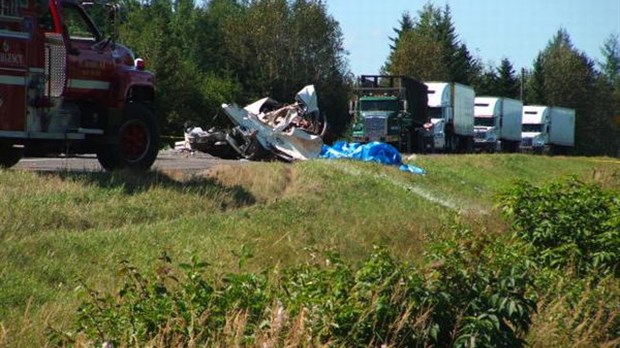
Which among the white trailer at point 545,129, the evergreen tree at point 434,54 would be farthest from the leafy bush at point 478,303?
the evergreen tree at point 434,54

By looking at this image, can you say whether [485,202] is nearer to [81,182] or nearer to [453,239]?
[81,182]

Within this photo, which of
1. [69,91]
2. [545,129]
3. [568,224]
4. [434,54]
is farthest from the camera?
[434,54]

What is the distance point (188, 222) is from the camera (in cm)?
1371

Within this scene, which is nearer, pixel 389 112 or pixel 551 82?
pixel 389 112

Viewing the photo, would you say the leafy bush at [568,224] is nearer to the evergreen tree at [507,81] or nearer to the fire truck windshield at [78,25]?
the fire truck windshield at [78,25]

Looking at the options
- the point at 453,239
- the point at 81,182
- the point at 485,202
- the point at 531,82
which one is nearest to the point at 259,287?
the point at 453,239

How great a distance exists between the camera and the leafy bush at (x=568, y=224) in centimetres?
1316

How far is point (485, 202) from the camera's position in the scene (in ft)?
76.8

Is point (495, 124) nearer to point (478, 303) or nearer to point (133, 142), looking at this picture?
point (133, 142)

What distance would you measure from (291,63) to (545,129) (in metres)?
17.1

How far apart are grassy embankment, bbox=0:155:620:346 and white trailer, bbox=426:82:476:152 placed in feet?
105

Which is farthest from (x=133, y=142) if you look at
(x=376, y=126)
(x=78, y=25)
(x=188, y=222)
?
(x=376, y=126)

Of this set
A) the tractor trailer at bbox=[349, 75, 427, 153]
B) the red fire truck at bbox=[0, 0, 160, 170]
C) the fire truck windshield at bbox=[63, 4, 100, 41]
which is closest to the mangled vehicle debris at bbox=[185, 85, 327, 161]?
the red fire truck at bbox=[0, 0, 160, 170]

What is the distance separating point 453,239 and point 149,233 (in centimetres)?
403
